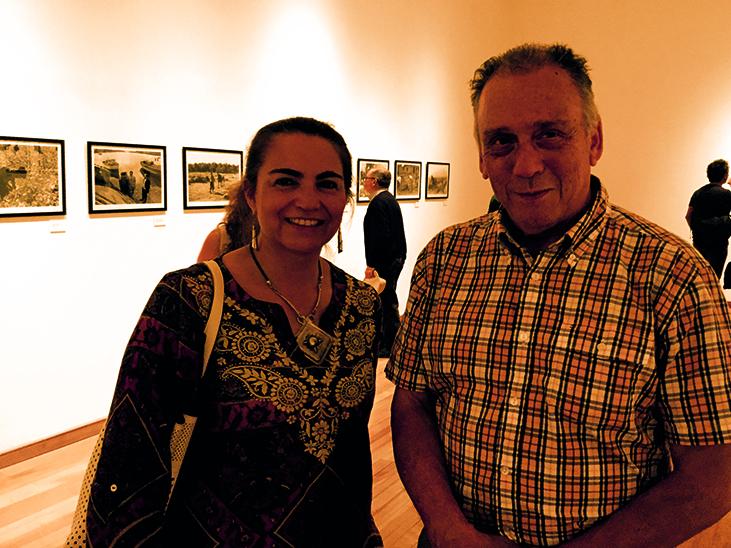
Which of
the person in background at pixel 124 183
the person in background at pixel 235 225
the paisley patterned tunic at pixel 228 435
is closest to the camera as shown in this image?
the paisley patterned tunic at pixel 228 435

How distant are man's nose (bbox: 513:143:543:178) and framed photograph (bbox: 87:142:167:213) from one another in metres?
4.36

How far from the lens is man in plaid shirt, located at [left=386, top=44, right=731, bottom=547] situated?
57.8 inches

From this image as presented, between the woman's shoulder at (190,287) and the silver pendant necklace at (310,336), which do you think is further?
the silver pendant necklace at (310,336)

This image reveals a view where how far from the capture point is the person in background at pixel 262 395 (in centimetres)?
161

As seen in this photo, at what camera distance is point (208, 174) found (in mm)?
6246

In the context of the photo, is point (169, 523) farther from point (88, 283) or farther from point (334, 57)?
point (334, 57)

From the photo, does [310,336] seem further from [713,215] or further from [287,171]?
[713,215]

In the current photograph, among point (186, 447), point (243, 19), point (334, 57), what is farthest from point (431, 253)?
point (334, 57)

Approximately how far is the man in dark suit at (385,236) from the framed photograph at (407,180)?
195 centimetres

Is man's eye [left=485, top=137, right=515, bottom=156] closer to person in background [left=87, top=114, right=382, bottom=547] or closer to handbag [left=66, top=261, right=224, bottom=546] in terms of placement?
person in background [left=87, top=114, right=382, bottom=547]

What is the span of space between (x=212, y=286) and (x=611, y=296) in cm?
103

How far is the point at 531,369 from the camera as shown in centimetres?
162

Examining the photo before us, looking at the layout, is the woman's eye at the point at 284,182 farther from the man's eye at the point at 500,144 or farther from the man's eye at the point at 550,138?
the man's eye at the point at 550,138

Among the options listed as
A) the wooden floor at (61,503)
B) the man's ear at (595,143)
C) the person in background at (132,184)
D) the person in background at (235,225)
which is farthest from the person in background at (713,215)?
the man's ear at (595,143)
